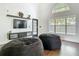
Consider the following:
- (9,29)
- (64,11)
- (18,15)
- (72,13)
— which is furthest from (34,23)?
(72,13)

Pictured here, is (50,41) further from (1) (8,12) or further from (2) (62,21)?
(1) (8,12)

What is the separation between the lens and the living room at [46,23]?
8.05ft

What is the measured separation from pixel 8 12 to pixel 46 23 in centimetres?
95

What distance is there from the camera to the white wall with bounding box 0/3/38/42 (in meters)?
2.42

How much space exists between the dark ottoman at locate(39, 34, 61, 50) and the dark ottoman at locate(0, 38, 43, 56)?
0.12m

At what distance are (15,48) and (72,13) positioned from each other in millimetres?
1559

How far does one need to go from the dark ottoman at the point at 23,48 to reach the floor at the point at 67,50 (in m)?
0.26

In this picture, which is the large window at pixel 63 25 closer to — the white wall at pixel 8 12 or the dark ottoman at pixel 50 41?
the dark ottoman at pixel 50 41

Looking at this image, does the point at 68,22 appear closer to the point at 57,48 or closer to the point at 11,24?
the point at 57,48

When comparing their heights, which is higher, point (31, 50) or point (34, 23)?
point (34, 23)

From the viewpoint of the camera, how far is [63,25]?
2.57 metres

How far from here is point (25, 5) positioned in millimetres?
2473

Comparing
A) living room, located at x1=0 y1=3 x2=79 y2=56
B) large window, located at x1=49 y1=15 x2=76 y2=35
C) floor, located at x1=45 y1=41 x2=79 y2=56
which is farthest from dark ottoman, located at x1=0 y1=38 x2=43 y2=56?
large window, located at x1=49 y1=15 x2=76 y2=35

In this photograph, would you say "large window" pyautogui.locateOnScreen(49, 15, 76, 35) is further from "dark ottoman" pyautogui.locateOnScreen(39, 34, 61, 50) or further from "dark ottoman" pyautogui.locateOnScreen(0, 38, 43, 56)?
"dark ottoman" pyautogui.locateOnScreen(0, 38, 43, 56)
